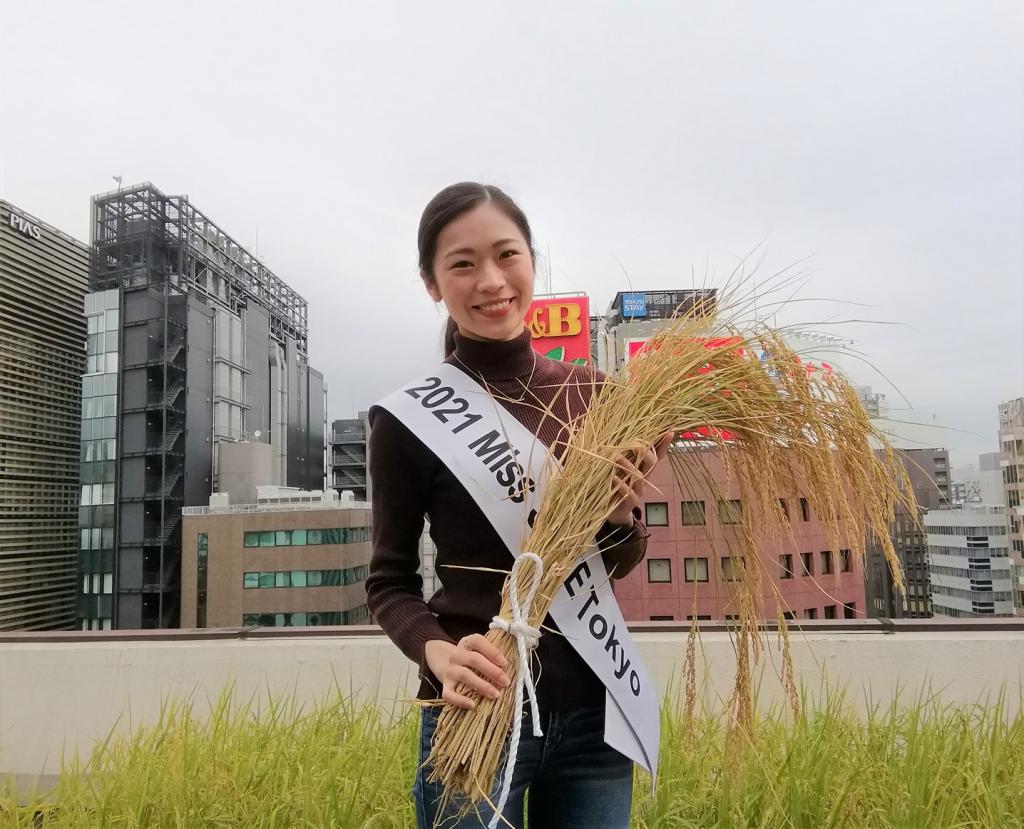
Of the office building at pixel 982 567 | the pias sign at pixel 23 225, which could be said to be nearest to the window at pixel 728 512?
the office building at pixel 982 567


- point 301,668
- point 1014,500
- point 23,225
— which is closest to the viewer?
point 301,668

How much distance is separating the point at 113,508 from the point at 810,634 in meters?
30.0

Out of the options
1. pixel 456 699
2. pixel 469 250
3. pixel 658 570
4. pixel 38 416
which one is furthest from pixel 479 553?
pixel 38 416

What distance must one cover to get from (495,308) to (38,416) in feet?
120

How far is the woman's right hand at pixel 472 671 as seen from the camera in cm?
61

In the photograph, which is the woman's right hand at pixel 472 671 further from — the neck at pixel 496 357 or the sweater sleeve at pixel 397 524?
the neck at pixel 496 357

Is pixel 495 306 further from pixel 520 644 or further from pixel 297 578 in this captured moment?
pixel 297 578

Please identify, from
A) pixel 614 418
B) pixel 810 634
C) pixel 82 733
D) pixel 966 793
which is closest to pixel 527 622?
pixel 614 418

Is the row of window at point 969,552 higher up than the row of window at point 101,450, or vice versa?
the row of window at point 101,450

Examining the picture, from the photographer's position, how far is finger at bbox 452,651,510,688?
61cm

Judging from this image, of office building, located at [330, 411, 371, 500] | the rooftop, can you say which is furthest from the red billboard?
office building, located at [330, 411, 371, 500]

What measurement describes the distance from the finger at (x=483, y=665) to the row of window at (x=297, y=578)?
22.4 metres

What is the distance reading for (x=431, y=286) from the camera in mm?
846

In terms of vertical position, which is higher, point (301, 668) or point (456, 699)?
point (456, 699)
